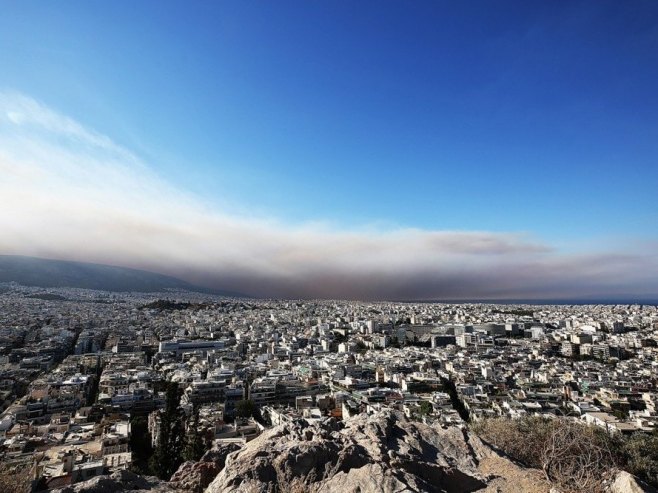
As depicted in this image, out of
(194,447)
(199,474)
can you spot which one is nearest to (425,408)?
(194,447)

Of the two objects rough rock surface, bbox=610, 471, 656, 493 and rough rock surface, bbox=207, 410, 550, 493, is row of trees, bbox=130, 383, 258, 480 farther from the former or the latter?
rough rock surface, bbox=610, 471, 656, 493

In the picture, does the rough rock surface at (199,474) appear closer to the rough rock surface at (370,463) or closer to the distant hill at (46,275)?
the rough rock surface at (370,463)

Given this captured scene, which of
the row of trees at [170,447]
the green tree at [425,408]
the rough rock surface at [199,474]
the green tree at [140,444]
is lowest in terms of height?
the green tree at [140,444]

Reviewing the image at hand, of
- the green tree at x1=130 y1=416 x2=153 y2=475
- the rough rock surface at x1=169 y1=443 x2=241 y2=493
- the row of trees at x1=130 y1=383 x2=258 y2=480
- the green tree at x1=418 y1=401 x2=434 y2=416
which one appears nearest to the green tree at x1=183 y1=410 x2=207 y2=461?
the row of trees at x1=130 y1=383 x2=258 y2=480

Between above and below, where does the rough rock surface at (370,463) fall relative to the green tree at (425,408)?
above

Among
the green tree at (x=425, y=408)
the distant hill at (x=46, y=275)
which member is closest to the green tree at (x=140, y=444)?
the green tree at (x=425, y=408)

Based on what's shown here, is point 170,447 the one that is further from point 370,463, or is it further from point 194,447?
point 370,463
